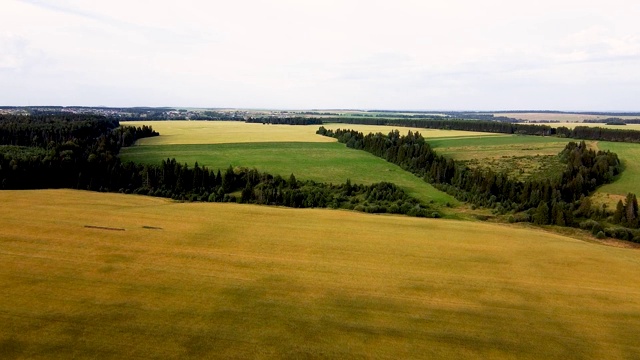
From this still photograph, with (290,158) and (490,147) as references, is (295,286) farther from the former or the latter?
(490,147)

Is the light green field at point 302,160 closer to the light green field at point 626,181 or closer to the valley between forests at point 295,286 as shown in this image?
the light green field at point 626,181

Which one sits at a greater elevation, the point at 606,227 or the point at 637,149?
the point at 637,149

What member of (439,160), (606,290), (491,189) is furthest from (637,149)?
(606,290)

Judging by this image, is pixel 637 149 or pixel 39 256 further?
pixel 637 149

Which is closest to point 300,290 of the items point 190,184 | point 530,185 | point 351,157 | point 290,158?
point 190,184

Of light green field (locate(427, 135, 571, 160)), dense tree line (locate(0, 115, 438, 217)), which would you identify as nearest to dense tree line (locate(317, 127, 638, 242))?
light green field (locate(427, 135, 571, 160))

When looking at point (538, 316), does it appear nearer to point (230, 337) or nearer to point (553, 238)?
point (230, 337)
